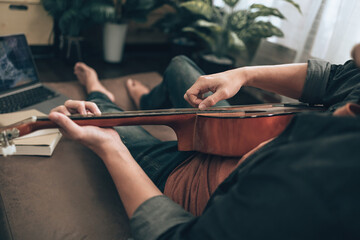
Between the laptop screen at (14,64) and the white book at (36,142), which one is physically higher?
the laptop screen at (14,64)

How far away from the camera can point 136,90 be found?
4.87 ft

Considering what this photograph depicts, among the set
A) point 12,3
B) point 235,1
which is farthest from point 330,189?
point 12,3

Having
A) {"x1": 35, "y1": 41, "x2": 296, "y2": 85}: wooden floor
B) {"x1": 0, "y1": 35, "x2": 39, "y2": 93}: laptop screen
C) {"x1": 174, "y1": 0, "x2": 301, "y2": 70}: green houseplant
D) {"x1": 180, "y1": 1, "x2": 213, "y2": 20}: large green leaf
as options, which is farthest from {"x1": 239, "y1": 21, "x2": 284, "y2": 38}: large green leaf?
{"x1": 0, "y1": 35, "x2": 39, "y2": 93}: laptop screen

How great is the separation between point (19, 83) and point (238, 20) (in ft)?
5.64

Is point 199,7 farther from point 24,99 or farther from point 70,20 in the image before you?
point 24,99

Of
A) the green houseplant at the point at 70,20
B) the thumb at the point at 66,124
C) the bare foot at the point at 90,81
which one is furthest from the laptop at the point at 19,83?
the green houseplant at the point at 70,20

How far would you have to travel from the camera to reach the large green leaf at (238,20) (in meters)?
2.15

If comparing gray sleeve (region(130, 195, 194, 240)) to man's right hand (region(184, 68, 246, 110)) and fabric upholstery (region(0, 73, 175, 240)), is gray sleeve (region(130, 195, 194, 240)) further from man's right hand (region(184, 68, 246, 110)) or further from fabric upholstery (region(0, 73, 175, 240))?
man's right hand (region(184, 68, 246, 110))

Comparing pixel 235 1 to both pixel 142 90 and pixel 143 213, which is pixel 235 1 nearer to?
pixel 142 90

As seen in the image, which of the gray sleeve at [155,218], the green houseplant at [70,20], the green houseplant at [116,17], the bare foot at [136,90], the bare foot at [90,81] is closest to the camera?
the gray sleeve at [155,218]

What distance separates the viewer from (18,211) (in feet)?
2.23

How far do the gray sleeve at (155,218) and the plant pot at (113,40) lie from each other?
220cm

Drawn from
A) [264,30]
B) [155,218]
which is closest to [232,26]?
[264,30]

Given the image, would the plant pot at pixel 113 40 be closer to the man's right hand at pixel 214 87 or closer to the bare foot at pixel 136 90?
the bare foot at pixel 136 90
